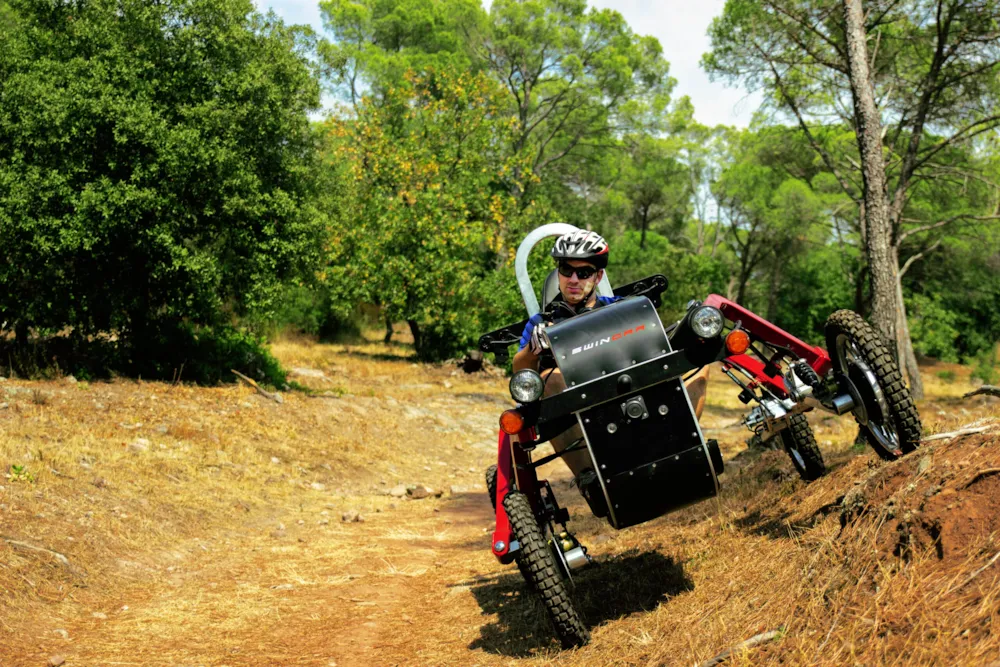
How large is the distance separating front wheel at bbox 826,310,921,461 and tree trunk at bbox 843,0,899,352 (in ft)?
18.4

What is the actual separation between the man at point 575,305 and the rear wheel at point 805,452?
1311 millimetres

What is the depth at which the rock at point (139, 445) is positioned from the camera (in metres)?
10.3

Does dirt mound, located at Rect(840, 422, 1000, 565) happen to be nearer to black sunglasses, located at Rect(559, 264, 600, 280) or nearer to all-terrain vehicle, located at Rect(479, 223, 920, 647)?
all-terrain vehicle, located at Rect(479, 223, 920, 647)

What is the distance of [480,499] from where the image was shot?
37.3 feet

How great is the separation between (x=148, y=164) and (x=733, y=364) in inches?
450

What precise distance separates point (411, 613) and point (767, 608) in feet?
9.41

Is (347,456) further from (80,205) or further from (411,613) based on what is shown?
(411,613)

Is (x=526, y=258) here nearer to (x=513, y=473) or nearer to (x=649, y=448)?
(x=513, y=473)

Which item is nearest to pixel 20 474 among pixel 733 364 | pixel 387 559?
pixel 387 559

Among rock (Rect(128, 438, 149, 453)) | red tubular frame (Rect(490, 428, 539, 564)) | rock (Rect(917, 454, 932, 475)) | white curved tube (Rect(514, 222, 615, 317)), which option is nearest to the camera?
rock (Rect(917, 454, 932, 475))

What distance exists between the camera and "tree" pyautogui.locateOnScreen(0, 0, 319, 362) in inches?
520

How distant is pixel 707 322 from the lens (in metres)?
4.62

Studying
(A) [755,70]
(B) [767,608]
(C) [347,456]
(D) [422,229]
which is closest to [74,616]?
(B) [767,608]

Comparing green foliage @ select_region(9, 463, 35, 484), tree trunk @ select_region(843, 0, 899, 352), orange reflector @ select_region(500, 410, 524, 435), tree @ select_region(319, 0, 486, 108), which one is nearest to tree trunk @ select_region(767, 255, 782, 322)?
tree @ select_region(319, 0, 486, 108)
